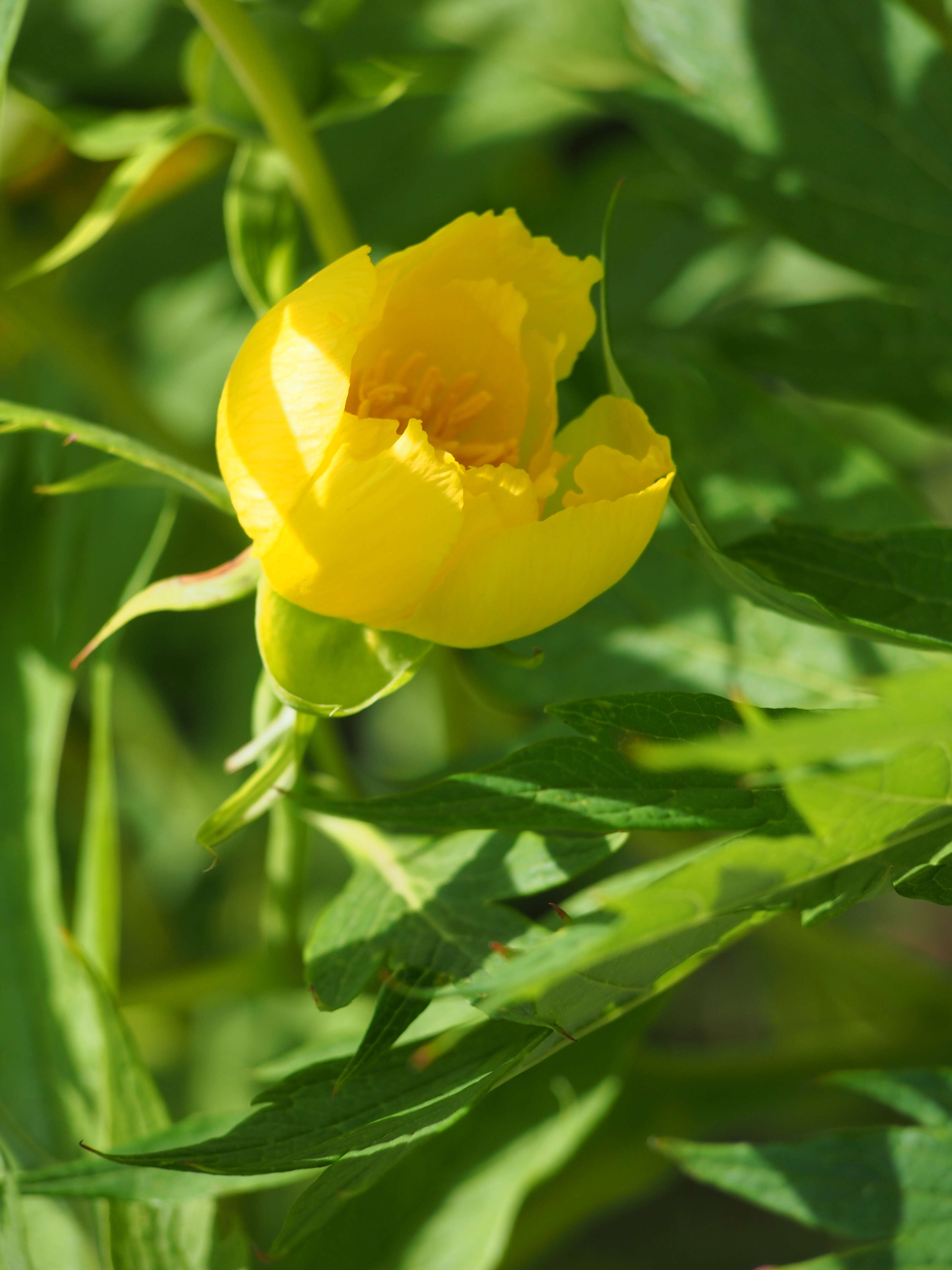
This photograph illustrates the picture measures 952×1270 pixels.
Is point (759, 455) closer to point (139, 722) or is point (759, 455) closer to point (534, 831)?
point (534, 831)

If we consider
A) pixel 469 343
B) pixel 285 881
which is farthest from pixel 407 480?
pixel 285 881

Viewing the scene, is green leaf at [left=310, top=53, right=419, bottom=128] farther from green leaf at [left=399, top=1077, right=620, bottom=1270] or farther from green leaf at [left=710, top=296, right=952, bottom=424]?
green leaf at [left=399, top=1077, right=620, bottom=1270]

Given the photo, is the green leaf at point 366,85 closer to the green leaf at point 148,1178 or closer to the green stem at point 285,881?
the green stem at point 285,881

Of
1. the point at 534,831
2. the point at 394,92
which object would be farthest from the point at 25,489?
the point at 534,831

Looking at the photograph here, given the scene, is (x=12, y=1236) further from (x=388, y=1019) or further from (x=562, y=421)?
(x=562, y=421)

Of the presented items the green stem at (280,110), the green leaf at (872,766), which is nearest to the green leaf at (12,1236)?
the green leaf at (872,766)

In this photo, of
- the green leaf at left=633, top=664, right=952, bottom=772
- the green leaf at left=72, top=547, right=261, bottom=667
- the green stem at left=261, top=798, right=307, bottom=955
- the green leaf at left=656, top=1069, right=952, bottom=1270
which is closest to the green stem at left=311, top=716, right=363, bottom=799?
the green stem at left=261, top=798, right=307, bottom=955
